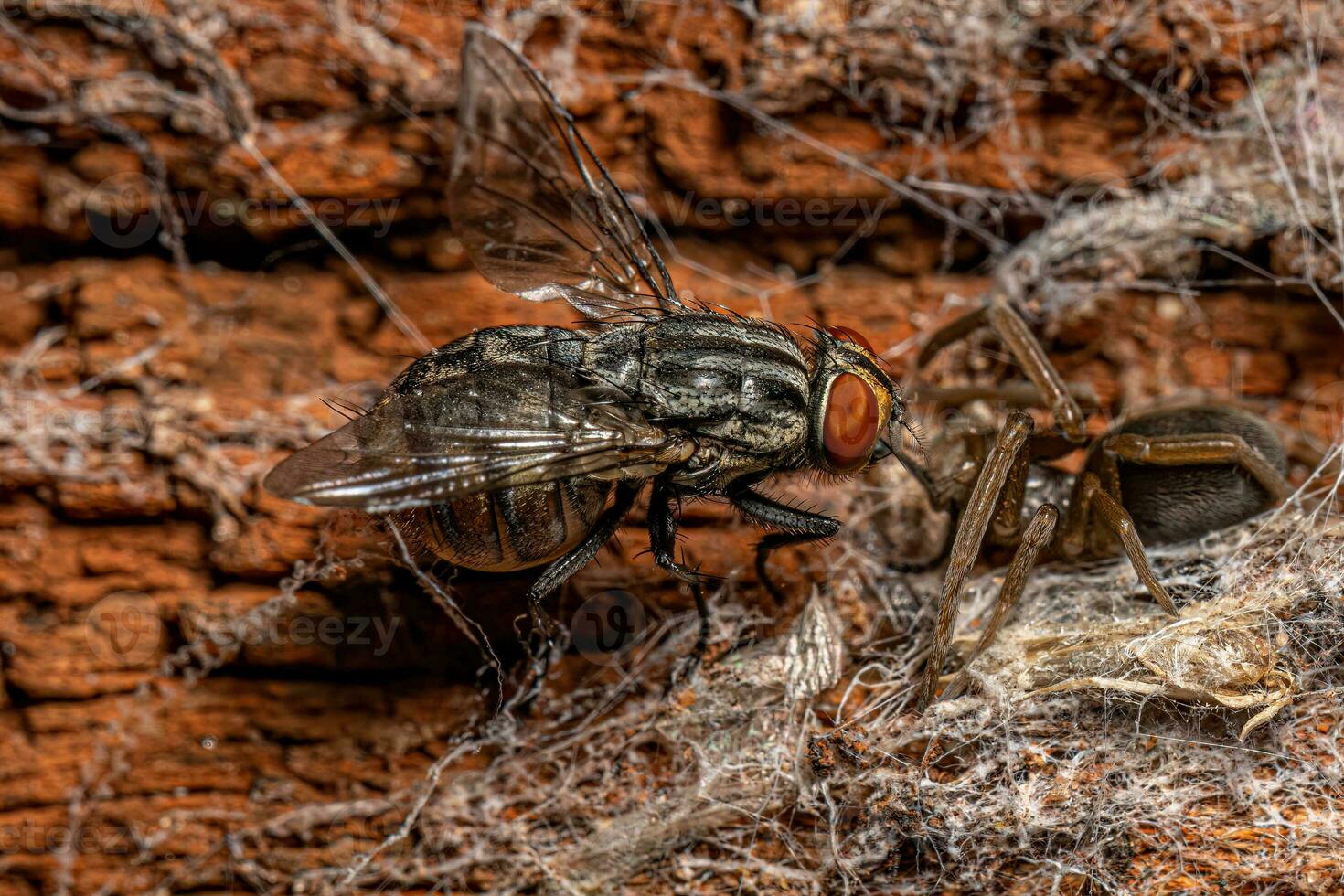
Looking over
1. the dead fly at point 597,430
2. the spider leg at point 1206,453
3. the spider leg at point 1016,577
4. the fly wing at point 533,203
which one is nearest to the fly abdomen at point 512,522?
the dead fly at point 597,430

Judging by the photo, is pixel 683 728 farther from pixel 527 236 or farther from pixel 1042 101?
pixel 1042 101

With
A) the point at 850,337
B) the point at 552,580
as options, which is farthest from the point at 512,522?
the point at 850,337

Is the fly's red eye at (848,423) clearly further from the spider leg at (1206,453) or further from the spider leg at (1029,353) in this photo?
the spider leg at (1206,453)

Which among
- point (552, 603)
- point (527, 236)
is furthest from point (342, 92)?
point (552, 603)

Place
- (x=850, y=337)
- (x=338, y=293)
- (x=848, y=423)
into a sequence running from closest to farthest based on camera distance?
(x=848, y=423), (x=850, y=337), (x=338, y=293)

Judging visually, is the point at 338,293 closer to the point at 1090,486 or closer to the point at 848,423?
the point at 848,423
